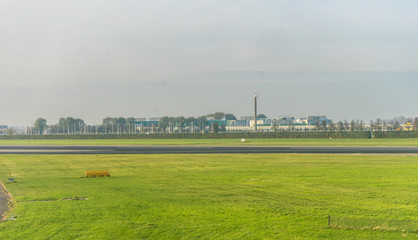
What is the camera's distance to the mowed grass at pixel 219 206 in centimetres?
1616

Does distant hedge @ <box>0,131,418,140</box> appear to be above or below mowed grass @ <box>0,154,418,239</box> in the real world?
above

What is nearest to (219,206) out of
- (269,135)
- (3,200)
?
(3,200)

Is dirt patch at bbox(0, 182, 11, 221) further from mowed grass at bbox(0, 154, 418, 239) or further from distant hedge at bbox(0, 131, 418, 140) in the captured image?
distant hedge at bbox(0, 131, 418, 140)

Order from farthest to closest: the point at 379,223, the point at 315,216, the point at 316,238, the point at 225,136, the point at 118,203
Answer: the point at 225,136, the point at 118,203, the point at 315,216, the point at 379,223, the point at 316,238

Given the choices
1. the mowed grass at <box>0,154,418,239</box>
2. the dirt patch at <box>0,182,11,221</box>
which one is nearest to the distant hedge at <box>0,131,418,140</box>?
the mowed grass at <box>0,154,418,239</box>

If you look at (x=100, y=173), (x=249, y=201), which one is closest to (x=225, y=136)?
(x=100, y=173)

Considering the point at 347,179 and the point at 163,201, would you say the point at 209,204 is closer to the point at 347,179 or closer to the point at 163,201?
the point at 163,201

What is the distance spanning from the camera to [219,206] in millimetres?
20812

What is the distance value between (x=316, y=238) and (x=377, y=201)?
8086 millimetres

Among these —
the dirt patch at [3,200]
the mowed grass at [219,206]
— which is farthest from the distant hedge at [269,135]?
the dirt patch at [3,200]

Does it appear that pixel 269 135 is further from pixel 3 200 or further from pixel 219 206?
pixel 219 206

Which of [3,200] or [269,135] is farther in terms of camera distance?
[269,135]

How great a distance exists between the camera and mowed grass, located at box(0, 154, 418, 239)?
636 inches

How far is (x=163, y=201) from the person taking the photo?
73.2 ft
